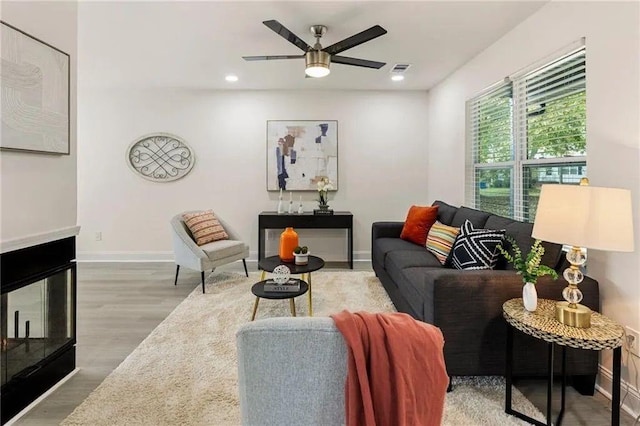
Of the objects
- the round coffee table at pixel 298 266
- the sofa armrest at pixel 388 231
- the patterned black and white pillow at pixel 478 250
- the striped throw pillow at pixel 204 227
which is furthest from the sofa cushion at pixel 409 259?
the striped throw pillow at pixel 204 227

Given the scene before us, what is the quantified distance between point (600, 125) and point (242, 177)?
14.1 feet

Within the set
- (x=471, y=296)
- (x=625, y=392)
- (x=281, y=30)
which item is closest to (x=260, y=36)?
(x=281, y=30)

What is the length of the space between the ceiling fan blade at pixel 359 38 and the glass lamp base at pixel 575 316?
6.84 feet

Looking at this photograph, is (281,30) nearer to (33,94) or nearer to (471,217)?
(33,94)

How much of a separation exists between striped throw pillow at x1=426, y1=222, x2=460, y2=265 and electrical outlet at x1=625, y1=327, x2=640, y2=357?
1.27 metres

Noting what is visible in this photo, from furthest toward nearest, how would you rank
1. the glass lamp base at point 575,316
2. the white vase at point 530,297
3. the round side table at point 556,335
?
the white vase at point 530,297
the glass lamp base at point 575,316
the round side table at point 556,335

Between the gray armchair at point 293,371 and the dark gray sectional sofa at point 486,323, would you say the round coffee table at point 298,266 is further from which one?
the gray armchair at point 293,371

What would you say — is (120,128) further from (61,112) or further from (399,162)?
(399,162)

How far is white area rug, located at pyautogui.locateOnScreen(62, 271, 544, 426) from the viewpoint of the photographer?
1795mm

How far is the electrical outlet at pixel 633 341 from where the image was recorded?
188cm

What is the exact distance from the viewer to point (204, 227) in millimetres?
4281

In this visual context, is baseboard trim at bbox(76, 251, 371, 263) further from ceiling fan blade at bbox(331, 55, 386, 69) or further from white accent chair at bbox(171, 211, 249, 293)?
ceiling fan blade at bbox(331, 55, 386, 69)

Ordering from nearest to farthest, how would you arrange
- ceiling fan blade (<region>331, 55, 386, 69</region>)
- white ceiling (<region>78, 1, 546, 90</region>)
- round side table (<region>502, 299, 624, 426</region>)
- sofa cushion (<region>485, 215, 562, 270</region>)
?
round side table (<region>502, 299, 624, 426</region>), sofa cushion (<region>485, 215, 562, 270</region>), white ceiling (<region>78, 1, 546, 90</region>), ceiling fan blade (<region>331, 55, 386, 69</region>)

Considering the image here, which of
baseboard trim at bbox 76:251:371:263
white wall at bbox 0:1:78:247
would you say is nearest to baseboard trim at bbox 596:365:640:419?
white wall at bbox 0:1:78:247
